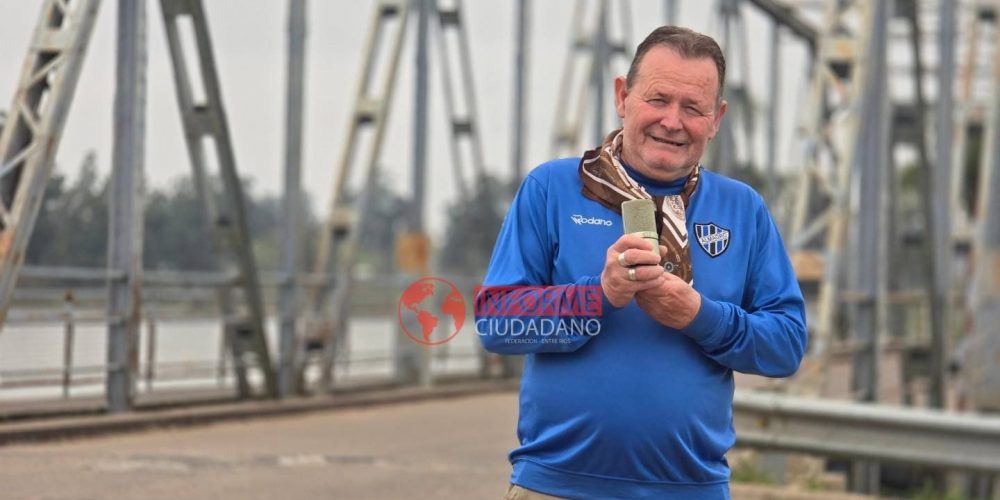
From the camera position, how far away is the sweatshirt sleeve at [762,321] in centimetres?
337

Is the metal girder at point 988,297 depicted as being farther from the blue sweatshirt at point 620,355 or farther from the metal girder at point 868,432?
the blue sweatshirt at point 620,355

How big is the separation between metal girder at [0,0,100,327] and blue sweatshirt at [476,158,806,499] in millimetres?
7034

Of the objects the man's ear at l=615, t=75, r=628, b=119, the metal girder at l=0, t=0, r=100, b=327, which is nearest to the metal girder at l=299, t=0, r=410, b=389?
the metal girder at l=0, t=0, r=100, b=327

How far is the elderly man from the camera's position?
3.39 metres

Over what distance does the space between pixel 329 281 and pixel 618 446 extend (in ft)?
44.5

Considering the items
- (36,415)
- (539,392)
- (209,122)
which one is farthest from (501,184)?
(539,392)

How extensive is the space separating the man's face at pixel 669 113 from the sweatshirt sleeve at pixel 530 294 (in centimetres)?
20

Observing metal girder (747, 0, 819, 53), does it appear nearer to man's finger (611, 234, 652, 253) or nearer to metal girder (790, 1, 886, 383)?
metal girder (790, 1, 886, 383)

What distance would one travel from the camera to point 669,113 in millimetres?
3447

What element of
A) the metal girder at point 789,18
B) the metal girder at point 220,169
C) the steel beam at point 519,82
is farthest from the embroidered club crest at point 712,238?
the metal girder at point 789,18

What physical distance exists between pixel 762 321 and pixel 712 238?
0.58 ft

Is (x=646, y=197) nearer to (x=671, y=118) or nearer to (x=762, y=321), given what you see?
(x=671, y=118)

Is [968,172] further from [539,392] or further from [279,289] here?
[539,392]

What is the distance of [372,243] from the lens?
784 inches
